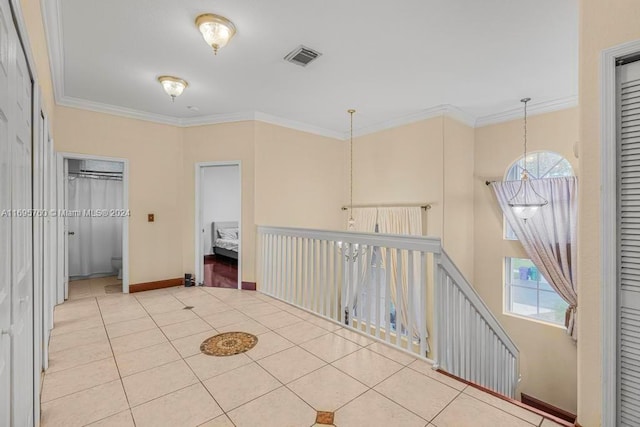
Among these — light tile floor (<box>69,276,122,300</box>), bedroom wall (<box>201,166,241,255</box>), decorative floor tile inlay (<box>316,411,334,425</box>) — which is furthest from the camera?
bedroom wall (<box>201,166,241,255</box>)

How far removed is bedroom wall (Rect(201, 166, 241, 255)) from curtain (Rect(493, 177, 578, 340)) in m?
6.46

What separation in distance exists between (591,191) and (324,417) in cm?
191

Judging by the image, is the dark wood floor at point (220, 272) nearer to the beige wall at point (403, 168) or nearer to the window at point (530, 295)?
A: the beige wall at point (403, 168)

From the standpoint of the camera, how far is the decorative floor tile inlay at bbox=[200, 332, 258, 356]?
2.47 m

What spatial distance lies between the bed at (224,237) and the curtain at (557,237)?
5752mm

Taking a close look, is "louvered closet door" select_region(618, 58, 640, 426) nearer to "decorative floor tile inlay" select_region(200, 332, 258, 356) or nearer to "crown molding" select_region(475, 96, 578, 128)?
"decorative floor tile inlay" select_region(200, 332, 258, 356)

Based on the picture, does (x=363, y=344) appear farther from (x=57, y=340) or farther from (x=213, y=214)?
(x=213, y=214)

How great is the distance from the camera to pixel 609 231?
1.40 metres

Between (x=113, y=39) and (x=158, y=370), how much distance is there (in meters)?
2.91

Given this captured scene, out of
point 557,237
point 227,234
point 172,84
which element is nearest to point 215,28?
point 172,84

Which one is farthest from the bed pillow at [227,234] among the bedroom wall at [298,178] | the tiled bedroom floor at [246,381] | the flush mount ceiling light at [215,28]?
the flush mount ceiling light at [215,28]

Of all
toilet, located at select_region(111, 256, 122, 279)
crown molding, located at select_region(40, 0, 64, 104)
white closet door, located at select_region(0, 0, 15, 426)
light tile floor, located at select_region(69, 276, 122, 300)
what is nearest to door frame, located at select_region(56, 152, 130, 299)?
light tile floor, located at select_region(69, 276, 122, 300)

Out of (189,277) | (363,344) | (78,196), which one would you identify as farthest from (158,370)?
(78,196)

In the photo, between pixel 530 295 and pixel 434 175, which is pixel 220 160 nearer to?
pixel 434 175
